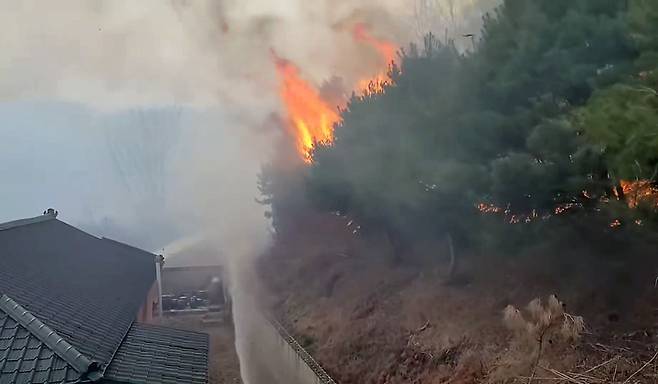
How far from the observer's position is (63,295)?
13070 mm

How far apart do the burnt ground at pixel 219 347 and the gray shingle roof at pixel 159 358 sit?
609 cm

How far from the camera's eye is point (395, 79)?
1912cm

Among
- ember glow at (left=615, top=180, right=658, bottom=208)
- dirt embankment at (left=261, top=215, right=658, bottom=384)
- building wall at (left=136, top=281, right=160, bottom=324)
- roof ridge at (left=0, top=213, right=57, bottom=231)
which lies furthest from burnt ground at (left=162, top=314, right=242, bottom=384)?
ember glow at (left=615, top=180, right=658, bottom=208)

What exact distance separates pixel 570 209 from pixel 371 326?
761 cm

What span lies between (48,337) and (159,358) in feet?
8.92

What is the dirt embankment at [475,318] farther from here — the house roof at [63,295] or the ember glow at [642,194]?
the house roof at [63,295]

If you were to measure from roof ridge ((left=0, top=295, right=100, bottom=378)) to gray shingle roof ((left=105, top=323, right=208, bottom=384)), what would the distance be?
2.28 feet

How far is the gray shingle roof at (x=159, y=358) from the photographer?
375 inches

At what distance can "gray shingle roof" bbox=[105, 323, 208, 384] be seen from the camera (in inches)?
375

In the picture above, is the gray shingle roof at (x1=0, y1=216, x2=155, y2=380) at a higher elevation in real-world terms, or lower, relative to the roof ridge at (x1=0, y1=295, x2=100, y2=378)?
higher

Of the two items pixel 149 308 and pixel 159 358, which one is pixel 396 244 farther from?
pixel 159 358

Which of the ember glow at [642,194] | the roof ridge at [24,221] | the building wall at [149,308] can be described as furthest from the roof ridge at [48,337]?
the ember glow at [642,194]

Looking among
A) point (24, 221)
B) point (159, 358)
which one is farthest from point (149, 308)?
point (159, 358)

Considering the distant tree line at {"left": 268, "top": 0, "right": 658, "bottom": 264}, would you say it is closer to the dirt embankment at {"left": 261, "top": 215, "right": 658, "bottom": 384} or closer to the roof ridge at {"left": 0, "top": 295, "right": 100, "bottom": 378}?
the dirt embankment at {"left": 261, "top": 215, "right": 658, "bottom": 384}
